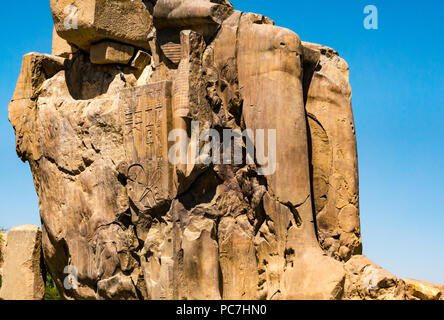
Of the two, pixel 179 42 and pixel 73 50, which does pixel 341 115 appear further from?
pixel 73 50

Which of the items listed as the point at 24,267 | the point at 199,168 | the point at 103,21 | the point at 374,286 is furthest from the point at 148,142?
the point at 24,267

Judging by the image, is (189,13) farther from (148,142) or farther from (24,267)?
(24,267)

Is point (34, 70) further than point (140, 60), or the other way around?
point (34, 70)

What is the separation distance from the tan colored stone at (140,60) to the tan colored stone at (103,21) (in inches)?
5.2

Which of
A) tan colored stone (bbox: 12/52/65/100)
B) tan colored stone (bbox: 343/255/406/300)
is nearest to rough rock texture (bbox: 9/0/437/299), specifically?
tan colored stone (bbox: 343/255/406/300)

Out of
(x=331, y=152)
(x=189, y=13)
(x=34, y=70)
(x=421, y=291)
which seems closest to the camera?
(x=421, y=291)

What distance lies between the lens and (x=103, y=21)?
369 inches

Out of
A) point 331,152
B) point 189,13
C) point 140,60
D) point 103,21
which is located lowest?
point 331,152

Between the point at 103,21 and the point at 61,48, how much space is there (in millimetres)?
1216

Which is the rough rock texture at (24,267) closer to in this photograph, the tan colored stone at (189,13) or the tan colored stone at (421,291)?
the tan colored stone at (189,13)

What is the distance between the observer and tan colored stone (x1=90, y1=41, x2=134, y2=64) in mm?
9508

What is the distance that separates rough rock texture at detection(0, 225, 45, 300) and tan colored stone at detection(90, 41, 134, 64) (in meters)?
2.28

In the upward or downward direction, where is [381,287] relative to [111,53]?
downward

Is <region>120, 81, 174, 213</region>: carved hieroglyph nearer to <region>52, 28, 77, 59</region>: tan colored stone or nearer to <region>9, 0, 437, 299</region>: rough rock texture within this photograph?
<region>9, 0, 437, 299</region>: rough rock texture
